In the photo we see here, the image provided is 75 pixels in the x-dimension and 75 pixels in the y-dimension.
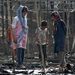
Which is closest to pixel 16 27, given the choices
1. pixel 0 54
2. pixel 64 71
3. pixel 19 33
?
pixel 19 33

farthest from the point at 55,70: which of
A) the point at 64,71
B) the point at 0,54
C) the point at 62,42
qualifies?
the point at 0,54

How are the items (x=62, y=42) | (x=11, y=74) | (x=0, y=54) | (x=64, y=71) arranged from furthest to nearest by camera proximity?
(x=0, y=54)
(x=62, y=42)
(x=64, y=71)
(x=11, y=74)

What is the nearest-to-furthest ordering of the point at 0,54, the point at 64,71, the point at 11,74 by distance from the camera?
the point at 11,74 → the point at 64,71 → the point at 0,54

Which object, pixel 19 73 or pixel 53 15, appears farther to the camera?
pixel 53 15

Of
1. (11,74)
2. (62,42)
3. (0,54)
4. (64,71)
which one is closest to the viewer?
(11,74)

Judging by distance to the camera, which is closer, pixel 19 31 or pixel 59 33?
pixel 19 31

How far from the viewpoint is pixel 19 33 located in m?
7.99

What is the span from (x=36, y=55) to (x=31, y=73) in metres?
4.14

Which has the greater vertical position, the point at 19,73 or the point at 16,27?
the point at 16,27

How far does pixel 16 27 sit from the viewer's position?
314 inches

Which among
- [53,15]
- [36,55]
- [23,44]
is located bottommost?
[36,55]

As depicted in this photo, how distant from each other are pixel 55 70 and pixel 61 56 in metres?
0.53

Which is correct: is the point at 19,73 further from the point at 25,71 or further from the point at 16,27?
the point at 16,27

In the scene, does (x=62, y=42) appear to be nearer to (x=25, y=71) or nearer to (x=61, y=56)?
(x=61, y=56)
